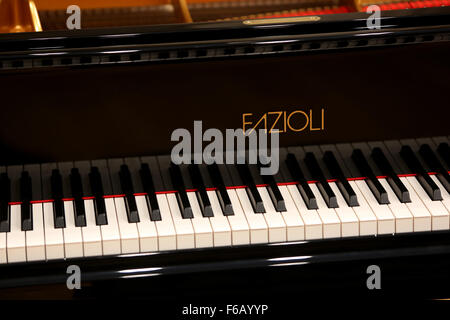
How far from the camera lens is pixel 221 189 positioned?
2365 millimetres

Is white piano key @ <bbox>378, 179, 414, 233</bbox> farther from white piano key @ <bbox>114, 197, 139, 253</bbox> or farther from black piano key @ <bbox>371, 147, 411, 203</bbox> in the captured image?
white piano key @ <bbox>114, 197, 139, 253</bbox>

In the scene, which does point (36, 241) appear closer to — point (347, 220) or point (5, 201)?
point (5, 201)

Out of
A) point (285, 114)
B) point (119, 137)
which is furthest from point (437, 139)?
point (119, 137)

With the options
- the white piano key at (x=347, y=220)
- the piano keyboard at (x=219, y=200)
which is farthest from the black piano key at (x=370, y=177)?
the white piano key at (x=347, y=220)

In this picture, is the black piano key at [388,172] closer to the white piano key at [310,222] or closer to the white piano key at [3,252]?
the white piano key at [310,222]

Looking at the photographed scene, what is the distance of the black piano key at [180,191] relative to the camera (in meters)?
2.25

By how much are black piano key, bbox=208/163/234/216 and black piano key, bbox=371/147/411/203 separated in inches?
22.0

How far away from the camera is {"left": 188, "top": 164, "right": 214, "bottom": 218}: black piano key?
7.39ft

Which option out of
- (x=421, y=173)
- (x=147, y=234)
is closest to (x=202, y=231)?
(x=147, y=234)

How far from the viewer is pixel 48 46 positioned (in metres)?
2.18

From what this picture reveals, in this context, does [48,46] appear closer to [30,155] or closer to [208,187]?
[30,155]

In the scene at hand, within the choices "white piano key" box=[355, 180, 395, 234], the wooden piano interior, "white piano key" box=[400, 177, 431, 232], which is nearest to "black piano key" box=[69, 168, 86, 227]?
the wooden piano interior

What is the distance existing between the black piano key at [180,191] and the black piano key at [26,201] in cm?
48
